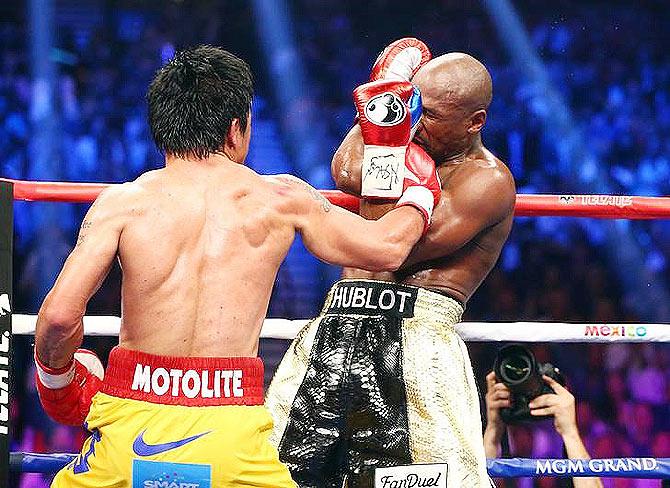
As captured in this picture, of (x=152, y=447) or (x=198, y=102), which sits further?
(x=198, y=102)

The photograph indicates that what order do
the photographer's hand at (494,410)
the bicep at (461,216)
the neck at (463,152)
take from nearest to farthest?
the bicep at (461,216) → the neck at (463,152) → the photographer's hand at (494,410)

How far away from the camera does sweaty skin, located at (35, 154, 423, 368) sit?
5.00 ft

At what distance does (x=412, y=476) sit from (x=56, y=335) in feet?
2.29

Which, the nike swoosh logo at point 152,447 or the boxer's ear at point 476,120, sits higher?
the boxer's ear at point 476,120

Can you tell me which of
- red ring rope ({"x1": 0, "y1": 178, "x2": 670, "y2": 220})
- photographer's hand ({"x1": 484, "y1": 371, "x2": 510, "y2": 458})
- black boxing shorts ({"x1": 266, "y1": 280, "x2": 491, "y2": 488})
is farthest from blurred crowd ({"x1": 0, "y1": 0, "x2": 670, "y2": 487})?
black boxing shorts ({"x1": 266, "y1": 280, "x2": 491, "y2": 488})

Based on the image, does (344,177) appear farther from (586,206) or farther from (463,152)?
(586,206)

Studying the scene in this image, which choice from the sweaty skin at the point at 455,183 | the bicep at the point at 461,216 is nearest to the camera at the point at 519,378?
the sweaty skin at the point at 455,183

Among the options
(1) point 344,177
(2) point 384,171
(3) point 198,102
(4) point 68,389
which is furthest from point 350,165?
(4) point 68,389

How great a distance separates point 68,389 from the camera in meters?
1.64

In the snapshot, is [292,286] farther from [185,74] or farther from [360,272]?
[185,74]

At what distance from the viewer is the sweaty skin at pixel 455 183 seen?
192cm

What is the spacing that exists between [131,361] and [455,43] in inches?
175

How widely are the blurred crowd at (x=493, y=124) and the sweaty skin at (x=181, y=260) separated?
9.30ft

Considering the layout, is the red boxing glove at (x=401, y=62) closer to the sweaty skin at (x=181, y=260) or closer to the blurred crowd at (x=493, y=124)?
the sweaty skin at (x=181, y=260)
